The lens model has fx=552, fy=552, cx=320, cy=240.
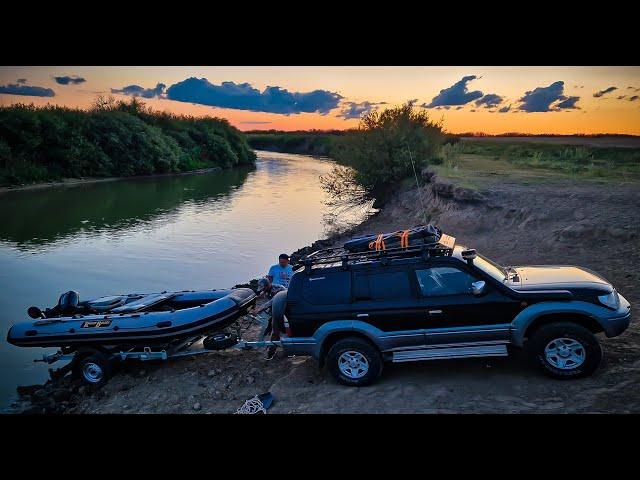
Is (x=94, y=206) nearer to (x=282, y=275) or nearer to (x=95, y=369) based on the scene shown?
(x=282, y=275)

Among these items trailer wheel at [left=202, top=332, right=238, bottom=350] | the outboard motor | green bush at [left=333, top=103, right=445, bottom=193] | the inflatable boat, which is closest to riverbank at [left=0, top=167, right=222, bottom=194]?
green bush at [left=333, top=103, right=445, bottom=193]

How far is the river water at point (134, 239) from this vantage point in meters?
16.5

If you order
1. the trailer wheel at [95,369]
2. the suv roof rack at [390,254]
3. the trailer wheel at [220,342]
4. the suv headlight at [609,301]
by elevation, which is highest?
the suv roof rack at [390,254]

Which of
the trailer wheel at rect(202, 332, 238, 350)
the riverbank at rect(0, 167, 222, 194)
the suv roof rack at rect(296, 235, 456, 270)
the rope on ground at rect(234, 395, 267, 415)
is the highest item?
the suv roof rack at rect(296, 235, 456, 270)

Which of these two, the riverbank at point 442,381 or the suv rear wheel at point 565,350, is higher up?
the suv rear wheel at point 565,350

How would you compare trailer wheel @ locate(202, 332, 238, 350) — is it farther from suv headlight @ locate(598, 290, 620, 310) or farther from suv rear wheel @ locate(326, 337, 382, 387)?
suv headlight @ locate(598, 290, 620, 310)

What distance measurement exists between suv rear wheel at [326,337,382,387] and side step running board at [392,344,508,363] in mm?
302

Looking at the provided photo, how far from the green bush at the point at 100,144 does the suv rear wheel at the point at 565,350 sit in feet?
130

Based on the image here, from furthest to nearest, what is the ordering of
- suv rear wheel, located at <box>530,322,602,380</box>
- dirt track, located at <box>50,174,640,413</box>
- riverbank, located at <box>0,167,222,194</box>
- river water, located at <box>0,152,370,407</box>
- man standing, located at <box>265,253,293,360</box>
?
riverbank, located at <box>0,167,222,194</box> < river water, located at <box>0,152,370,407</box> < man standing, located at <box>265,253,293,360</box> < suv rear wheel, located at <box>530,322,602,380</box> < dirt track, located at <box>50,174,640,413</box>

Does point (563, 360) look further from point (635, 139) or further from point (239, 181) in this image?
point (239, 181)

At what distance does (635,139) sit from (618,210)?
46.8 feet

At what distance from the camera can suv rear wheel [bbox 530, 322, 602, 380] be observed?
685 centimetres

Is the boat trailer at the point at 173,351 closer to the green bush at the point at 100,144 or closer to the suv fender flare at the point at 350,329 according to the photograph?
the suv fender flare at the point at 350,329

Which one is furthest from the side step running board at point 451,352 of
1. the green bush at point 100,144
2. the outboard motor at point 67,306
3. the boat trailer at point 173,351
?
the green bush at point 100,144
